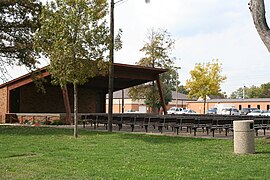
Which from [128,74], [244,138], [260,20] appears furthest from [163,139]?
[128,74]

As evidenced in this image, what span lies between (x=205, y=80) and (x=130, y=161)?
4206 cm

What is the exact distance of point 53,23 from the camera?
1869 centimetres

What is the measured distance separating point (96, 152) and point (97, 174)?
4.09 meters

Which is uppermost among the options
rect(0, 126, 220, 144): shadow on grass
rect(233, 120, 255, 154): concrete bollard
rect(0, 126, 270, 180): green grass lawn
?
rect(233, 120, 255, 154): concrete bollard

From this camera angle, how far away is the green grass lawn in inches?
364

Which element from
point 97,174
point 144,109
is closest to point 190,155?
point 97,174

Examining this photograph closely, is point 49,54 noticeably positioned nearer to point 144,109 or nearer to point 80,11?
point 80,11

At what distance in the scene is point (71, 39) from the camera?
62.6 ft

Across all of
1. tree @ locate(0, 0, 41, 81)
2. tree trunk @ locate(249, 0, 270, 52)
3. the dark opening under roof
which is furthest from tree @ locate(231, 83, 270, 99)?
tree trunk @ locate(249, 0, 270, 52)

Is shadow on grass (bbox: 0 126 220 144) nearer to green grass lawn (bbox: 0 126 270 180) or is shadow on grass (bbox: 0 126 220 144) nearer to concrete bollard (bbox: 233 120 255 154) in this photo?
green grass lawn (bbox: 0 126 270 180)

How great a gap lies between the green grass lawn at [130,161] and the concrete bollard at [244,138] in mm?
320

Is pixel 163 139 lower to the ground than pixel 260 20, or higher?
lower

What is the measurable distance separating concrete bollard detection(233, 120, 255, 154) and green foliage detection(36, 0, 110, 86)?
27.1 feet

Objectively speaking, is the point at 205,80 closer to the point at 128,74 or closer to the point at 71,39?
the point at 128,74
